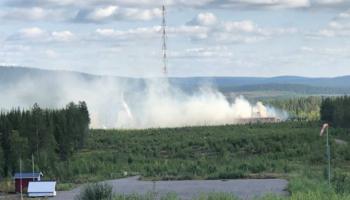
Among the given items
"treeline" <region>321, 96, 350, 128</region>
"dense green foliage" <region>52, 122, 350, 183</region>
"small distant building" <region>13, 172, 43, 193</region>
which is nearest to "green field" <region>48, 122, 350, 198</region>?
"dense green foliage" <region>52, 122, 350, 183</region>

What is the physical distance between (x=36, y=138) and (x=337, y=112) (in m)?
55.7

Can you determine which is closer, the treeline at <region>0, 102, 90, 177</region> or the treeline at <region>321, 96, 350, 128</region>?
the treeline at <region>0, 102, 90, 177</region>

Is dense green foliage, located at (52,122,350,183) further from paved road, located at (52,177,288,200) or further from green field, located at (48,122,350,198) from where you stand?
paved road, located at (52,177,288,200)

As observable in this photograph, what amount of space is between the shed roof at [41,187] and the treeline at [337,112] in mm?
71667

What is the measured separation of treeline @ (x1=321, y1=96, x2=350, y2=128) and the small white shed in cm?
7173

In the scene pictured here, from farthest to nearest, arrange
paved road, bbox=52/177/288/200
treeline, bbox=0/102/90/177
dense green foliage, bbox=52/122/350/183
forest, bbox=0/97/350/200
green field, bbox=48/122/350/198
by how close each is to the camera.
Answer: treeline, bbox=0/102/90/177, dense green foliage, bbox=52/122/350/183, forest, bbox=0/97/350/200, green field, bbox=48/122/350/198, paved road, bbox=52/177/288/200

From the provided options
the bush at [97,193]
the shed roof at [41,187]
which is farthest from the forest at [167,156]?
the bush at [97,193]

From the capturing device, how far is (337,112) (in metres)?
103

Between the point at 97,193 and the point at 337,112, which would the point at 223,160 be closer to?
the point at 97,193

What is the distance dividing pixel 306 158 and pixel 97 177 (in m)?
20.0

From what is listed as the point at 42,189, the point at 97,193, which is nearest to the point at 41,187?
the point at 42,189

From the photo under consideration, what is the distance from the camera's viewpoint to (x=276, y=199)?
62.4ft

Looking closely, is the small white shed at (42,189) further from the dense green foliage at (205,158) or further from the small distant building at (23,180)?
the dense green foliage at (205,158)

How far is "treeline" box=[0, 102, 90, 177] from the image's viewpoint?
50625mm
